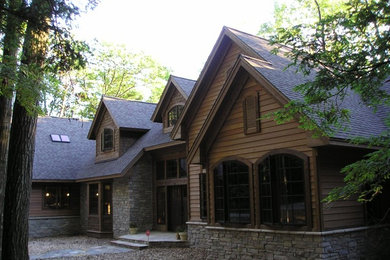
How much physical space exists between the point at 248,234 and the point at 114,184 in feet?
33.6

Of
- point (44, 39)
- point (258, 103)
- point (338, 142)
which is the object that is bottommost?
point (338, 142)

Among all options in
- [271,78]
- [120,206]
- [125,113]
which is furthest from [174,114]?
[271,78]

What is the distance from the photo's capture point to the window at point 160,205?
717 inches

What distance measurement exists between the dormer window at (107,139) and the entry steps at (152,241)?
5.63m

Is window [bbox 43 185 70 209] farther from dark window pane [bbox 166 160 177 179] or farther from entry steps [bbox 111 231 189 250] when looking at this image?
dark window pane [bbox 166 160 177 179]

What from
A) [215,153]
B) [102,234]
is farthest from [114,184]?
[215,153]

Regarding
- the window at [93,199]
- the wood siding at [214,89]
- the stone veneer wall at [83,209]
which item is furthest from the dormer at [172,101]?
the stone veneer wall at [83,209]

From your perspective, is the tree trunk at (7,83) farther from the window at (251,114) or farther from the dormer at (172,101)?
the dormer at (172,101)

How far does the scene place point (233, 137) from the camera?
36.7 ft

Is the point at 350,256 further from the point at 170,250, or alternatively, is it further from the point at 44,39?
the point at 44,39

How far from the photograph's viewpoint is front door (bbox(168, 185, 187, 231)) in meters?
17.2

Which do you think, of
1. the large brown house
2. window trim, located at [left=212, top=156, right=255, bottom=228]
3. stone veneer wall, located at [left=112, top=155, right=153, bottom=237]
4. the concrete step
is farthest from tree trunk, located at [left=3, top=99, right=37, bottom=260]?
stone veneer wall, located at [left=112, top=155, right=153, bottom=237]

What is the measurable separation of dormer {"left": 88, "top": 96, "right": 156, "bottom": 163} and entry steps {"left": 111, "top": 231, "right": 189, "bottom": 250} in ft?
15.8

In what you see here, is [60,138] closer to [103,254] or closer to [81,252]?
[81,252]
